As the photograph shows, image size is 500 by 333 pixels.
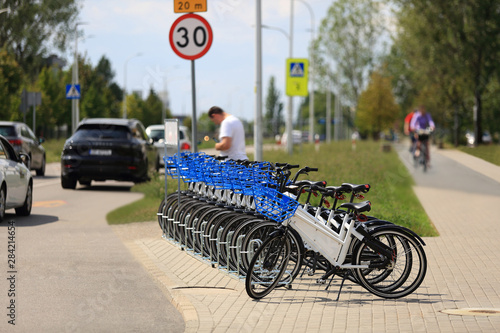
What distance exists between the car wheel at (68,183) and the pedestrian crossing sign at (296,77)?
8.89m

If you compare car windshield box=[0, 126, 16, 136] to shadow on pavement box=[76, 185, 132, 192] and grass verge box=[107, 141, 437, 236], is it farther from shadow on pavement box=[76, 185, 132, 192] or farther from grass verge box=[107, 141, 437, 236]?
grass verge box=[107, 141, 437, 236]

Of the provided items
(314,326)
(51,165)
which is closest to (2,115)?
(51,165)

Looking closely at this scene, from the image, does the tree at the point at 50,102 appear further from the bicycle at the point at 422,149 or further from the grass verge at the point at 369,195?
the grass verge at the point at 369,195

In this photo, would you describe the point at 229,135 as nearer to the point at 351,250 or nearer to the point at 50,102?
the point at 351,250

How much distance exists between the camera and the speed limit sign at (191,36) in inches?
476

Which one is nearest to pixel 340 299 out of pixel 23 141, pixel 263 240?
pixel 263 240

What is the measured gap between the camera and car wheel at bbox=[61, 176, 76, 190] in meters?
20.3

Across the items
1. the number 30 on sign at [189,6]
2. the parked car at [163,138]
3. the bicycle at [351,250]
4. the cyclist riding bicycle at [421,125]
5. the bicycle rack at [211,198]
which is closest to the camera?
the bicycle at [351,250]

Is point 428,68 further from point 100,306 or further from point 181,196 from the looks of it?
point 100,306

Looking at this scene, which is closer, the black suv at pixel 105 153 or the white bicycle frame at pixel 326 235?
the white bicycle frame at pixel 326 235

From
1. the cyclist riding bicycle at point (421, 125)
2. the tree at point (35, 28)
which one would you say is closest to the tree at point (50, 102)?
the tree at point (35, 28)

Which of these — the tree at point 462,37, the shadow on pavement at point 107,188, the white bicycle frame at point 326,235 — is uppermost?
the tree at point 462,37

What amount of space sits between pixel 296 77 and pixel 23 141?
28.2 feet

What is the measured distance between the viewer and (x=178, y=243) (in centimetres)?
1107
